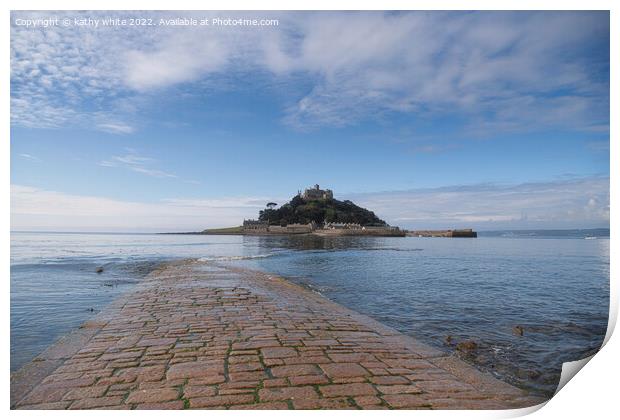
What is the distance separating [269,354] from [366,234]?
10809 cm

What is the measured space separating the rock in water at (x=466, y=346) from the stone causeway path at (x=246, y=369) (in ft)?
2.01

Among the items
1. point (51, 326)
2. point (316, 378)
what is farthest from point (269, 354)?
point (51, 326)

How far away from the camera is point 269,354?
13.9 feet

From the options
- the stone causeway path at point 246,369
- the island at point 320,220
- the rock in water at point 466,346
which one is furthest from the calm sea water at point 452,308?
the island at point 320,220

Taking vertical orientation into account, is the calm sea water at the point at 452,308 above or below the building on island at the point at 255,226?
below

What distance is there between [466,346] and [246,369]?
3.28 m

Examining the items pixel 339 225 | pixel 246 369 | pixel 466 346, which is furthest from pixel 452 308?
pixel 339 225

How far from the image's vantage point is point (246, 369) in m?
3.74

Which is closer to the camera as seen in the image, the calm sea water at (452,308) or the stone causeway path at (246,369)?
the stone causeway path at (246,369)

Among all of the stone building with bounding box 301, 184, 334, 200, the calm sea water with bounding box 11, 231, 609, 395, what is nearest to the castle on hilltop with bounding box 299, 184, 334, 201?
the stone building with bounding box 301, 184, 334, 200

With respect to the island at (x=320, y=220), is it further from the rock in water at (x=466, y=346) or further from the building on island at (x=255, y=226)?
the rock in water at (x=466, y=346)

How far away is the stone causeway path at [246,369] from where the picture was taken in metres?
Answer: 3.17
